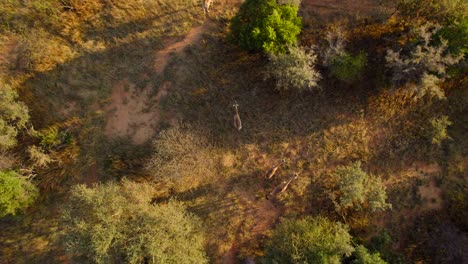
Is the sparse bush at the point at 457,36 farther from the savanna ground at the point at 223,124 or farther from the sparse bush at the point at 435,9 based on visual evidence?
the savanna ground at the point at 223,124

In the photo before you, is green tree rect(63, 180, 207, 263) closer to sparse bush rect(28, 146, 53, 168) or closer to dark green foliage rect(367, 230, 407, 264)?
sparse bush rect(28, 146, 53, 168)

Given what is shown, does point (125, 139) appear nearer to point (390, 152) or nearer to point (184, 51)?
point (184, 51)

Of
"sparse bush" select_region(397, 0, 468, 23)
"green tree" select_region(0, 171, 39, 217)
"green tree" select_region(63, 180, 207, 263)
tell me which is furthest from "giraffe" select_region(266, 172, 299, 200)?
"green tree" select_region(0, 171, 39, 217)

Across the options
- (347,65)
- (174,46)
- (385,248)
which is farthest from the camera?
(174,46)

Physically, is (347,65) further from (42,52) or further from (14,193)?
(14,193)

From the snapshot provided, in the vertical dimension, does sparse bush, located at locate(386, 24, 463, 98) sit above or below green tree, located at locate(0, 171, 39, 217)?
above

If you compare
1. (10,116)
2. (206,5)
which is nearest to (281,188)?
(206,5)
